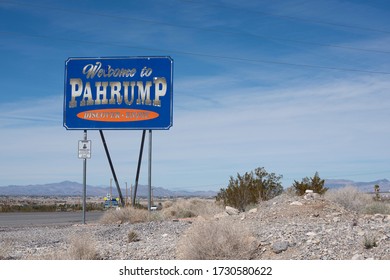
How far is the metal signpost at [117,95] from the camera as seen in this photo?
26281 mm

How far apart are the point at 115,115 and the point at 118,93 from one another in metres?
1.04

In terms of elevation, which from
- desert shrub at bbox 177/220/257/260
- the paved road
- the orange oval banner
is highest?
the orange oval banner

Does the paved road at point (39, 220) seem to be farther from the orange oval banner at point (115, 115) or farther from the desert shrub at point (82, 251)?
the desert shrub at point (82, 251)

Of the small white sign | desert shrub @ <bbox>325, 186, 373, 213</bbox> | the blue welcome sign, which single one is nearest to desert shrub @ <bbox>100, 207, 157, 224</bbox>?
the small white sign

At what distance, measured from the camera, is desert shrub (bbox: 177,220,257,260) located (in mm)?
11250

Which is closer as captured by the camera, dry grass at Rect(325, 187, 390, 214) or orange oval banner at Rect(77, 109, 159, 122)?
dry grass at Rect(325, 187, 390, 214)

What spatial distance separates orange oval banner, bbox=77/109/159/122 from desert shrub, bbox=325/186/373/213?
358 inches

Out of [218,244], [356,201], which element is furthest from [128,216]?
[218,244]

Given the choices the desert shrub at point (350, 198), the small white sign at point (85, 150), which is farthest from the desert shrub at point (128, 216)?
the desert shrub at point (350, 198)

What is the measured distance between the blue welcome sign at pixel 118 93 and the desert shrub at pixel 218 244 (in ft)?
47.8

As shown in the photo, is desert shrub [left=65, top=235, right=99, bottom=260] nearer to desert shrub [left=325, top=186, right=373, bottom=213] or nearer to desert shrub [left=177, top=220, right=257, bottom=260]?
desert shrub [left=177, top=220, right=257, bottom=260]

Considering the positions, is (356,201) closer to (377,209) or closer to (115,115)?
(377,209)

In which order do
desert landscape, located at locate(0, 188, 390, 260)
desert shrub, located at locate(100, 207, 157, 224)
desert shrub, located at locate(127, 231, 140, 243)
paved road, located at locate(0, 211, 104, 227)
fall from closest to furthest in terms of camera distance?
desert landscape, located at locate(0, 188, 390, 260)
desert shrub, located at locate(127, 231, 140, 243)
desert shrub, located at locate(100, 207, 157, 224)
paved road, located at locate(0, 211, 104, 227)
